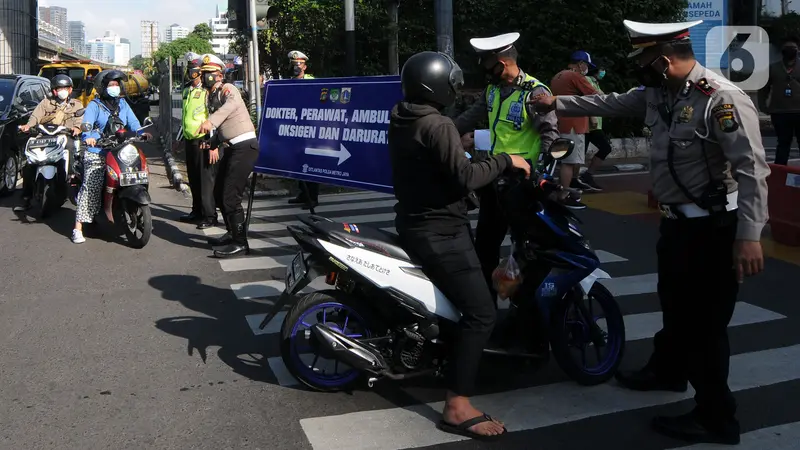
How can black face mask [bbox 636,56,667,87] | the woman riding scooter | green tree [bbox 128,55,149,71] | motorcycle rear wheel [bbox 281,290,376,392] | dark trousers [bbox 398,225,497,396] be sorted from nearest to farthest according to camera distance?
black face mask [bbox 636,56,667,87], dark trousers [bbox 398,225,497,396], motorcycle rear wheel [bbox 281,290,376,392], the woman riding scooter, green tree [bbox 128,55,149,71]

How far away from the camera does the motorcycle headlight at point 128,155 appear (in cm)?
835

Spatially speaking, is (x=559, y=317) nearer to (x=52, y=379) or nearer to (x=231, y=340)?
(x=231, y=340)

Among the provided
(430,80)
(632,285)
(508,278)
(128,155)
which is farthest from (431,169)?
(128,155)

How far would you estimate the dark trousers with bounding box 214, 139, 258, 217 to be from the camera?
7.78 metres

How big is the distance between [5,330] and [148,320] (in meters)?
0.95

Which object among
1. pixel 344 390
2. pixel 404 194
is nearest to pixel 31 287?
pixel 344 390

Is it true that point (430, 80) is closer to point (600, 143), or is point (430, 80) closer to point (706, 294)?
point (706, 294)

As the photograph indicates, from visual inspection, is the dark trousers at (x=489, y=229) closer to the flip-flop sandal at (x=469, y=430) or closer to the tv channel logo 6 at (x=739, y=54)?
the flip-flop sandal at (x=469, y=430)

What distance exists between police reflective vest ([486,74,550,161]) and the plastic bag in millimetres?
1083

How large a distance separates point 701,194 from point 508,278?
1.12 metres

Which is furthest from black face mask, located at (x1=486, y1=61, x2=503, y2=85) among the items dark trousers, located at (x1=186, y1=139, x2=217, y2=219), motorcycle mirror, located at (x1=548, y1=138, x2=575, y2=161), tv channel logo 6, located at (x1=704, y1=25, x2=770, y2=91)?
tv channel logo 6, located at (x1=704, y1=25, x2=770, y2=91)

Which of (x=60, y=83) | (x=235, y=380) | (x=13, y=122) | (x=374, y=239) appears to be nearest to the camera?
(x=374, y=239)

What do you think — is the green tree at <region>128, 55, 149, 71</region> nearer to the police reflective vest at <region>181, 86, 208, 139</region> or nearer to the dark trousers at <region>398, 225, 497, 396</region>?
the police reflective vest at <region>181, 86, 208, 139</region>

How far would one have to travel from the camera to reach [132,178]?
27.2 feet
